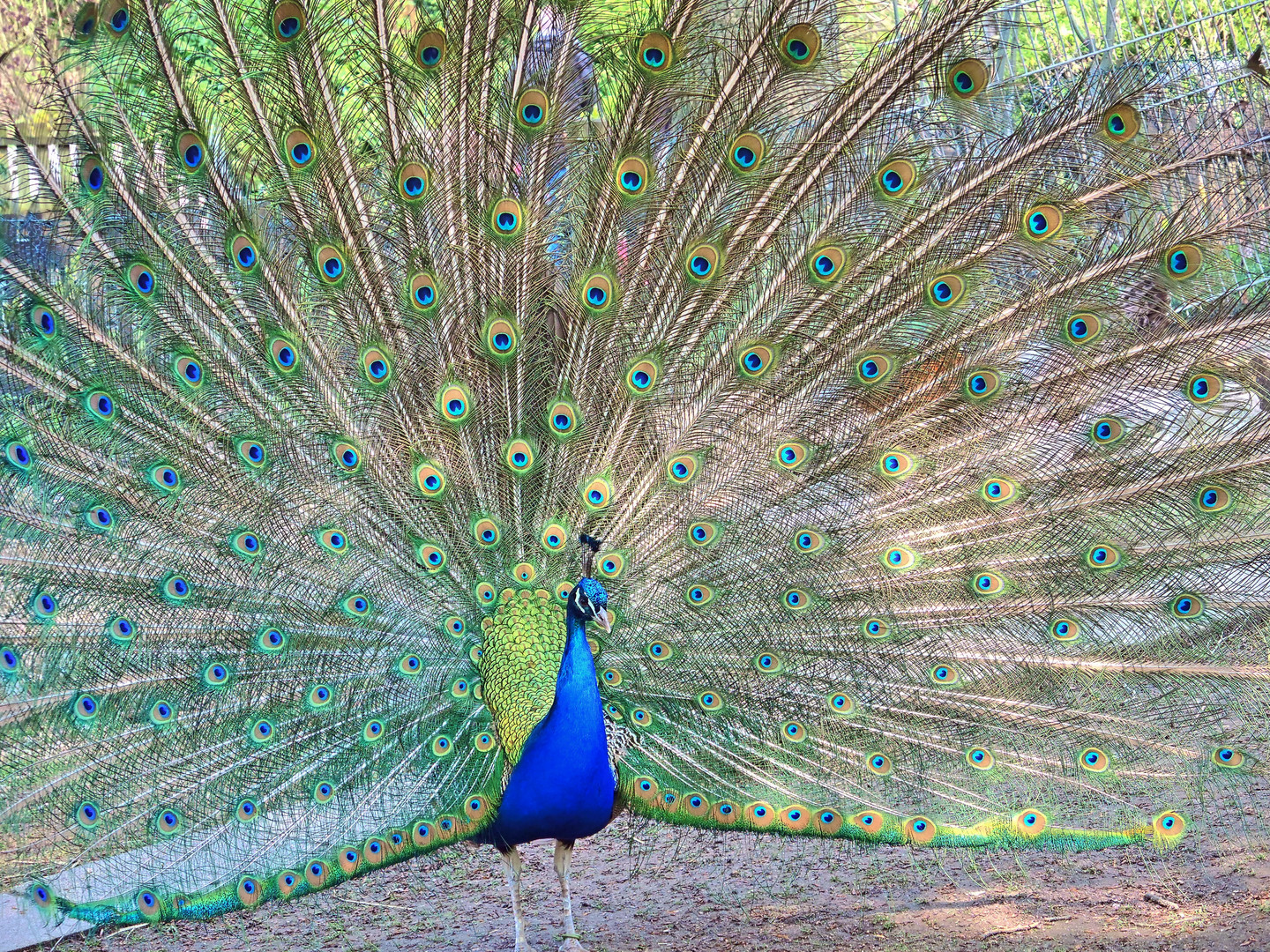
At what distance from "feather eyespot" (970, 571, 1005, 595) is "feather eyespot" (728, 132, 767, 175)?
1.37 meters

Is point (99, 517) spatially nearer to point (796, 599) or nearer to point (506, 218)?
point (506, 218)

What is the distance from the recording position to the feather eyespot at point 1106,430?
3449 millimetres

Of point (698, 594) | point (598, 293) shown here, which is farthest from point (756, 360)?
point (698, 594)

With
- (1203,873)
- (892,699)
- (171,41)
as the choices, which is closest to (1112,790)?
(892,699)

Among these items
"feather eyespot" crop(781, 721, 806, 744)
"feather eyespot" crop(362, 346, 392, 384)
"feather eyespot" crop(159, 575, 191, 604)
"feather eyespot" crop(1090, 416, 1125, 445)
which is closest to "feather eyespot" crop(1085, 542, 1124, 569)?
"feather eyespot" crop(1090, 416, 1125, 445)

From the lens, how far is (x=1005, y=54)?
336cm

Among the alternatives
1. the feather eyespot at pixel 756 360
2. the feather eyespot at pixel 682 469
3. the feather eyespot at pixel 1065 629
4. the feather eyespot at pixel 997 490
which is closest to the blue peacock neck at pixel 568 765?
the feather eyespot at pixel 682 469

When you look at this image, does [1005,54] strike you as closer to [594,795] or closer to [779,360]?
[779,360]

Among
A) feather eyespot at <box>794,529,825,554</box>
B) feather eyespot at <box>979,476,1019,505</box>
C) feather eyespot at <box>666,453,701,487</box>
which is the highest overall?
feather eyespot at <box>666,453,701,487</box>

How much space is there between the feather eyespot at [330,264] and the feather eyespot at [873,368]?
5.00ft

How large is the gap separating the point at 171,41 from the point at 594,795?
7.82 feet

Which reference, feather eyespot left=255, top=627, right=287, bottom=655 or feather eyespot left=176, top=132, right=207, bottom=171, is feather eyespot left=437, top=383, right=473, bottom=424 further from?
feather eyespot left=176, top=132, right=207, bottom=171

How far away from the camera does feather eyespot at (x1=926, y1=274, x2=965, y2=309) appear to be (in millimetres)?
3436

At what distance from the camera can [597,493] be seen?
A: 3674 millimetres
